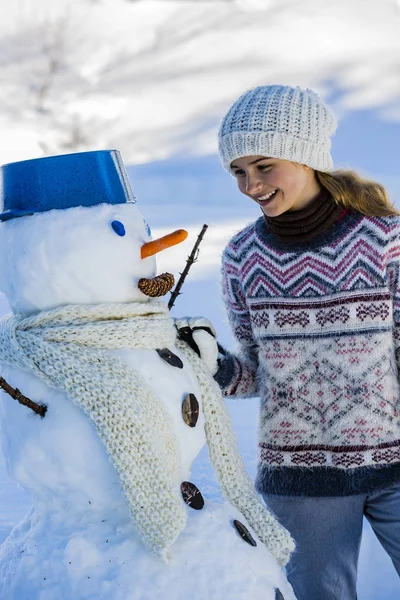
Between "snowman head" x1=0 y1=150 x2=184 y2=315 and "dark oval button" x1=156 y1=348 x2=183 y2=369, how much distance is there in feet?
0.37

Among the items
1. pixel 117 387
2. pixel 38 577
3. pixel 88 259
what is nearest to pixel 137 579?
pixel 38 577

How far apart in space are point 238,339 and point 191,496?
616 millimetres

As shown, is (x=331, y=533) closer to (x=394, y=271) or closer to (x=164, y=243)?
(x=394, y=271)

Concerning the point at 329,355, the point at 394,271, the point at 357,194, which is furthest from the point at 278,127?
the point at 329,355

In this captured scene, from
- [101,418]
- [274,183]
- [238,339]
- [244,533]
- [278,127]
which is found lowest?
[244,533]

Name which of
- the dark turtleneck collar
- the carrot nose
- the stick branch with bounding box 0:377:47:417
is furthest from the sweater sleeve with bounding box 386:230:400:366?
the stick branch with bounding box 0:377:47:417

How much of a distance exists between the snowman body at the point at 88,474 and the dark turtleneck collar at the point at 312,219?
41 cm

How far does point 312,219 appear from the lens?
1837 millimetres

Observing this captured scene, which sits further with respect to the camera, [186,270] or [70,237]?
[186,270]

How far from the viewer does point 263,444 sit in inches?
78.4

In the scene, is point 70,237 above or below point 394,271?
above

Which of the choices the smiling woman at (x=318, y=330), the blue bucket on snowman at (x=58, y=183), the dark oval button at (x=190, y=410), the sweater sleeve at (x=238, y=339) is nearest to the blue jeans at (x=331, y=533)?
the smiling woman at (x=318, y=330)

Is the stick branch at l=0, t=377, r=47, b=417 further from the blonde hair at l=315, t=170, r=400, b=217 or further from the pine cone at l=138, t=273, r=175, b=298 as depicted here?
the blonde hair at l=315, t=170, r=400, b=217

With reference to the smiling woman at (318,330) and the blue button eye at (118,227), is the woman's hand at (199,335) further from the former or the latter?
the blue button eye at (118,227)
